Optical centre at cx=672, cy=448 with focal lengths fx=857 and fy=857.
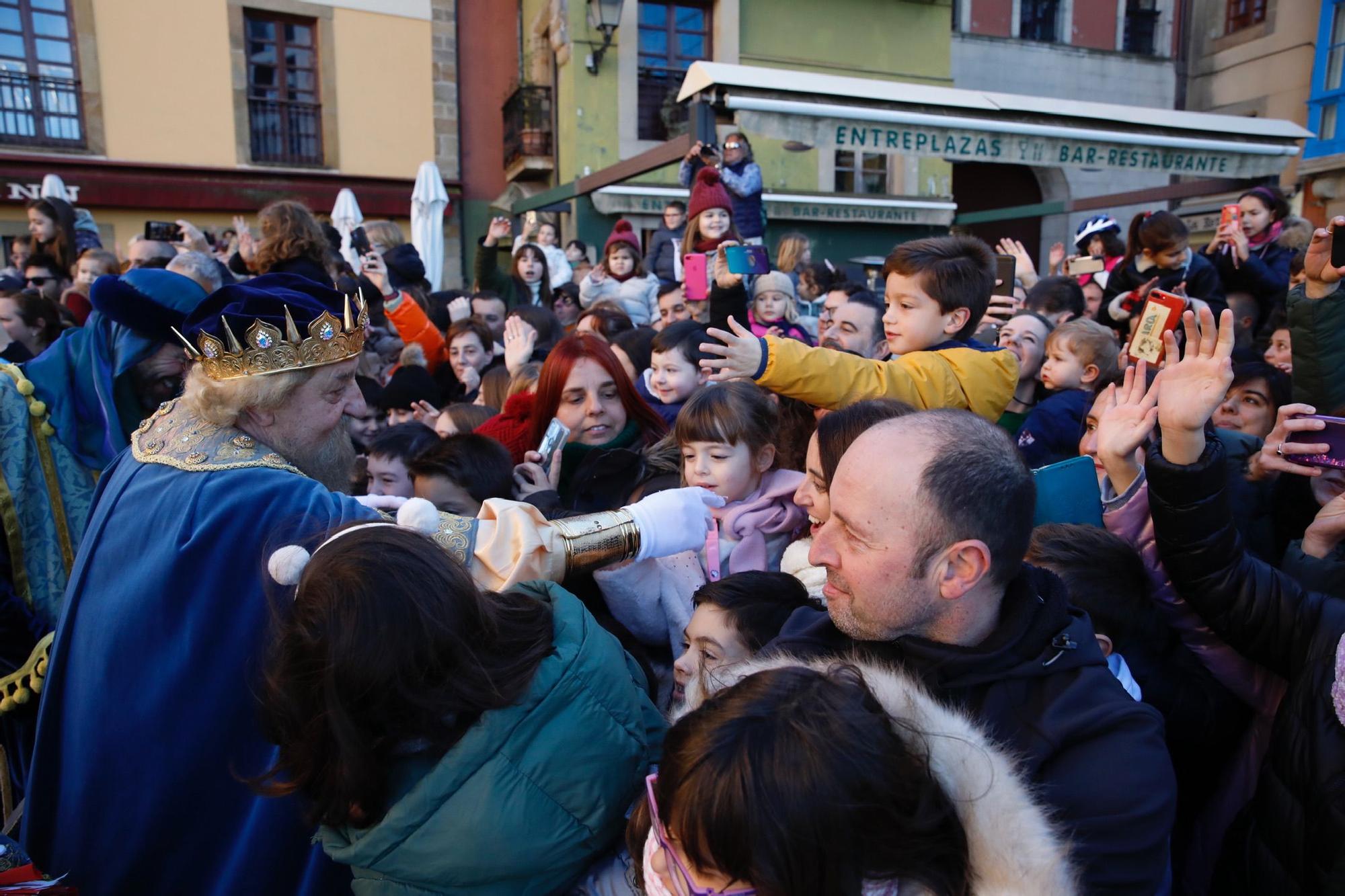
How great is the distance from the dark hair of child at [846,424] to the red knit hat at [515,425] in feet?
5.20

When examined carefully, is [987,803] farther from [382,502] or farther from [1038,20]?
[1038,20]

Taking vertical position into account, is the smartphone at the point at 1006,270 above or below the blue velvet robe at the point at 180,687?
above

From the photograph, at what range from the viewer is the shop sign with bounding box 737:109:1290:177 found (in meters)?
5.84

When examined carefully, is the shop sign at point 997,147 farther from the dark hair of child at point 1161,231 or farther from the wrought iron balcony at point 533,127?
the wrought iron balcony at point 533,127

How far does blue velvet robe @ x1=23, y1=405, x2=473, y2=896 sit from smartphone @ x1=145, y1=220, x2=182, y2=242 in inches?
280

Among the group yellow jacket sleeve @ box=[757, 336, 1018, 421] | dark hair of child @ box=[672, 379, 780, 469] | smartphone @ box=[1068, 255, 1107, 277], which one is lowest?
dark hair of child @ box=[672, 379, 780, 469]

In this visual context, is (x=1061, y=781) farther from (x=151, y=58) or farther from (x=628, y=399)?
(x=151, y=58)

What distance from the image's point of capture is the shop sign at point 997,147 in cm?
584

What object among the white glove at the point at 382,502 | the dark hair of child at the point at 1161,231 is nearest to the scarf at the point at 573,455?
the white glove at the point at 382,502

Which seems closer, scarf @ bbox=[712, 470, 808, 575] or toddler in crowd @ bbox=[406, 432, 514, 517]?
scarf @ bbox=[712, 470, 808, 575]

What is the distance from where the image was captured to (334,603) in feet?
4.44

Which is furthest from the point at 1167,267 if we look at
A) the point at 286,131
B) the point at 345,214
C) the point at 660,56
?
the point at 286,131

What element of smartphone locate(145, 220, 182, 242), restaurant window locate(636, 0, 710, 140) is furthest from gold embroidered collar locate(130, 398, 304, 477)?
restaurant window locate(636, 0, 710, 140)

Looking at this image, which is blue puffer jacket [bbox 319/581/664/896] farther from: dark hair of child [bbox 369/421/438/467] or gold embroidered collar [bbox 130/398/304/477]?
dark hair of child [bbox 369/421/438/467]
